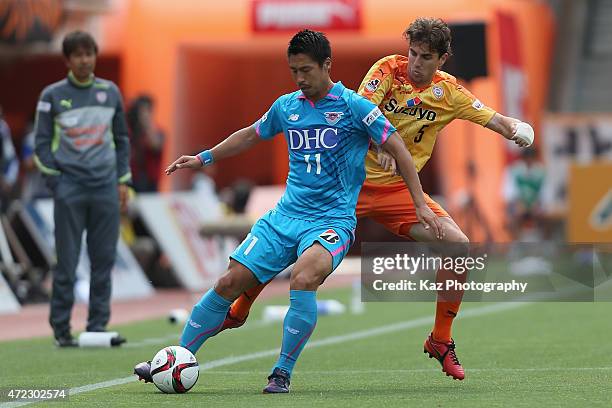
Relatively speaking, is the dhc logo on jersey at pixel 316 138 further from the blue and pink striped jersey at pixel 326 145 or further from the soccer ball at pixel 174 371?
the soccer ball at pixel 174 371

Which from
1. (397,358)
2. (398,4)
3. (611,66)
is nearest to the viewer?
(397,358)

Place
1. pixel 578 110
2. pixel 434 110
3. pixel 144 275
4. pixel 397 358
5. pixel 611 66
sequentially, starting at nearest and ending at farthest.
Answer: pixel 434 110
pixel 397 358
pixel 144 275
pixel 578 110
pixel 611 66

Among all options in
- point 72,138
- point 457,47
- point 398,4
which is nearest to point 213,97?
point 398,4

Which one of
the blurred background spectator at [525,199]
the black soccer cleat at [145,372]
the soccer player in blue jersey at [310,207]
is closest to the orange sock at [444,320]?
the soccer player in blue jersey at [310,207]

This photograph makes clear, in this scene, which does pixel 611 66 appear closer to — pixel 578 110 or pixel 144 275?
pixel 578 110

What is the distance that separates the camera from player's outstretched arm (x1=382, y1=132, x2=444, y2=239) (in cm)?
817

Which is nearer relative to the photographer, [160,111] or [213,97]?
[160,111]

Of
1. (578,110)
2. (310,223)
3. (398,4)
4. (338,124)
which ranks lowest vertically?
(578,110)

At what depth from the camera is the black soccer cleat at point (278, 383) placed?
7.92 m

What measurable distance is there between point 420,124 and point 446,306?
1.12 metres

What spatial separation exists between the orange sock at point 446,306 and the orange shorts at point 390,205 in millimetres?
418

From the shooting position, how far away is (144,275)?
1981cm

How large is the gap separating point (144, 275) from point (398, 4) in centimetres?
1051

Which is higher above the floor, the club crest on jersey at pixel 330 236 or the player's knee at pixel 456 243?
the club crest on jersey at pixel 330 236
